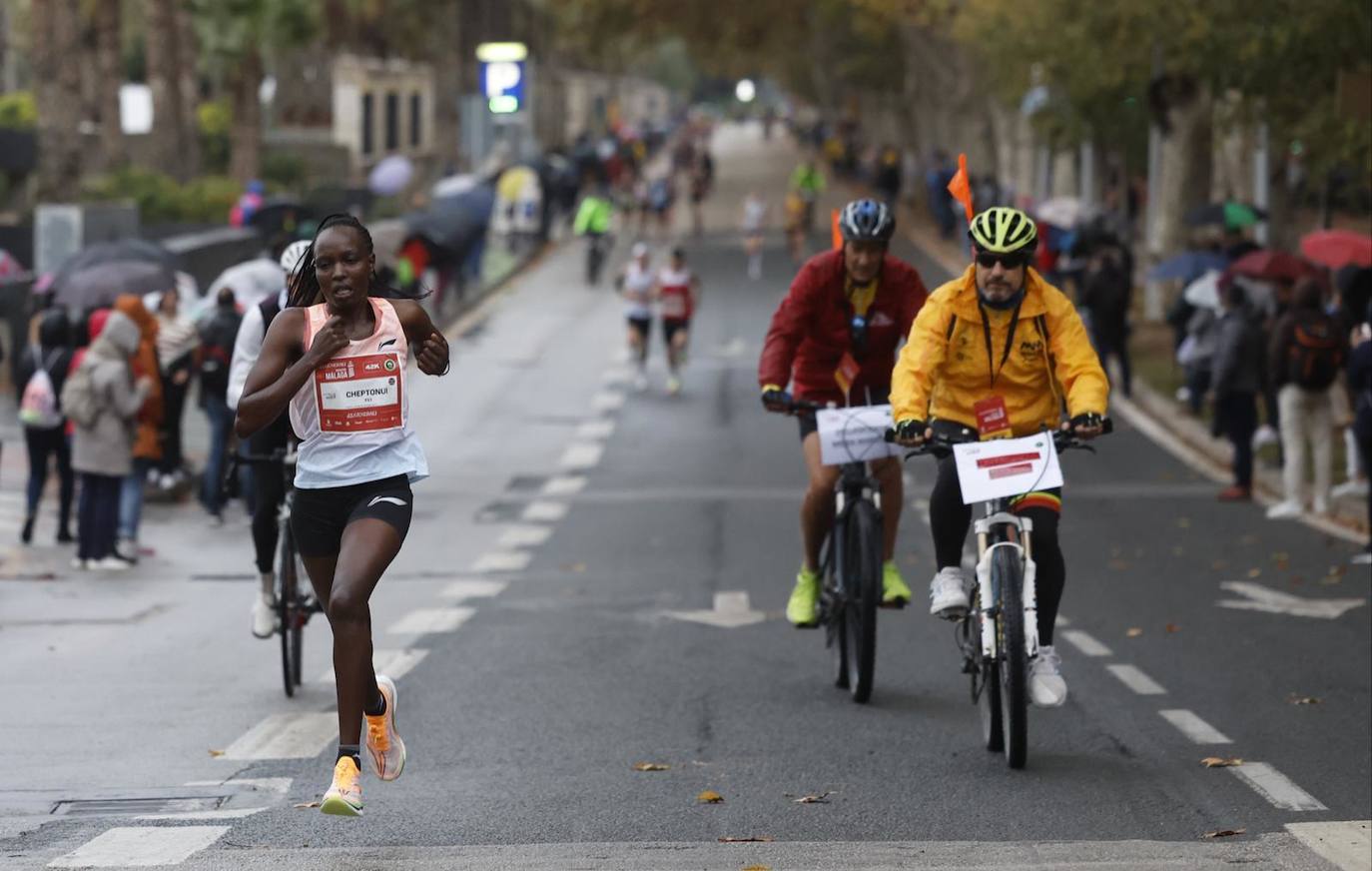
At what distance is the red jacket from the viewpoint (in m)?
9.62

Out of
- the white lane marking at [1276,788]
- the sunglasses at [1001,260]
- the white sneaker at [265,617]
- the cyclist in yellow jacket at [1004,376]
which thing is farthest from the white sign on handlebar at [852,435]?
the white sneaker at [265,617]

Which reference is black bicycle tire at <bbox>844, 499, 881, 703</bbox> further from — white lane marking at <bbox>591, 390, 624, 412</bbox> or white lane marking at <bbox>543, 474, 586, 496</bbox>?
white lane marking at <bbox>591, 390, 624, 412</bbox>

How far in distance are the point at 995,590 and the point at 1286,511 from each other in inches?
394

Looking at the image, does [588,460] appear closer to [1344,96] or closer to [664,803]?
[1344,96]

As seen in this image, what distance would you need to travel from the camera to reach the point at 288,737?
8.91m

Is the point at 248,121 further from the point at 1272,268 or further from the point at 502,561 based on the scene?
the point at 502,561

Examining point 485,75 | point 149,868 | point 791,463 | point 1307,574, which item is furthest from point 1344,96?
point 485,75

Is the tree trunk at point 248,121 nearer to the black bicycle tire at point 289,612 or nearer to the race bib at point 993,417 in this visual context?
the black bicycle tire at point 289,612

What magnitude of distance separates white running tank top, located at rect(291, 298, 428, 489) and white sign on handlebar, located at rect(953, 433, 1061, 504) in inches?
76.2

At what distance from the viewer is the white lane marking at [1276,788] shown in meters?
7.59

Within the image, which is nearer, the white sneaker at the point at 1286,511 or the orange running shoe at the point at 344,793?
the orange running shoe at the point at 344,793

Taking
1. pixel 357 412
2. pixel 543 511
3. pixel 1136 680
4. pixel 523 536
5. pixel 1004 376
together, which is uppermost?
pixel 357 412

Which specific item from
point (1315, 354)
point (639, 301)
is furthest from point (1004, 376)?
point (639, 301)

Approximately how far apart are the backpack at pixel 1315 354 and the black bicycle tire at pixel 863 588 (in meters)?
7.95
